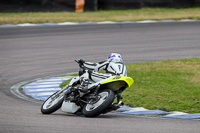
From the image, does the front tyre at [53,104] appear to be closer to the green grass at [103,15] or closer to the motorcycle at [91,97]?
the motorcycle at [91,97]

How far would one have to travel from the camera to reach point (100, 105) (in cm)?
793

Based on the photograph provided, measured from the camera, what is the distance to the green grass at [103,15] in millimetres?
23806

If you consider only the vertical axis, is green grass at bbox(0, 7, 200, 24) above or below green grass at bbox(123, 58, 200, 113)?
above

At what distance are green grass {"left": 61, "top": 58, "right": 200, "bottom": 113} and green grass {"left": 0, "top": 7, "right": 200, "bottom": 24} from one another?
30.5 feet

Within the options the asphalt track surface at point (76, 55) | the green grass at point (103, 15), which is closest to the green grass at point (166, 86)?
the asphalt track surface at point (76, 55)

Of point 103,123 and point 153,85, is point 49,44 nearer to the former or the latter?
point 153,85

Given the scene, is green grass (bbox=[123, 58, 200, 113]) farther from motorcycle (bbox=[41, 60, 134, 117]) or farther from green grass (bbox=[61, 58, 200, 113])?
motorcycle (bbox=[41, 60, 134, 117])

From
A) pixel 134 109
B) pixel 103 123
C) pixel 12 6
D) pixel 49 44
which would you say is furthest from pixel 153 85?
pixel 12 6

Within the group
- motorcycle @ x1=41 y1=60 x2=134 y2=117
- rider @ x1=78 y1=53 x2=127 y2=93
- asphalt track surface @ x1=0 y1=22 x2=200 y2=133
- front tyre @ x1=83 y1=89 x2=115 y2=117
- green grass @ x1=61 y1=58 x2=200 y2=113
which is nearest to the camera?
asphalt track surface @ x1=0 y1=22 x2=200 y2=133

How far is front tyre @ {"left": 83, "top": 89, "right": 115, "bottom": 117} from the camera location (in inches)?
310

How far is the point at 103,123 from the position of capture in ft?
24.7

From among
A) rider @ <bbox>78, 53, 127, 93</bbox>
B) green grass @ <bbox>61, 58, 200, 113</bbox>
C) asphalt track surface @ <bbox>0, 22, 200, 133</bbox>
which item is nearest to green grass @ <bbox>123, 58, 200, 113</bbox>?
green grass @ <bbox>61, 58, 200, 113</bbox>

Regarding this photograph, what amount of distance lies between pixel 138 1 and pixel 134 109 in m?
18.5

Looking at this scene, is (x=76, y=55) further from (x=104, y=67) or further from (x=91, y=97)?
(x=91, y=97)
